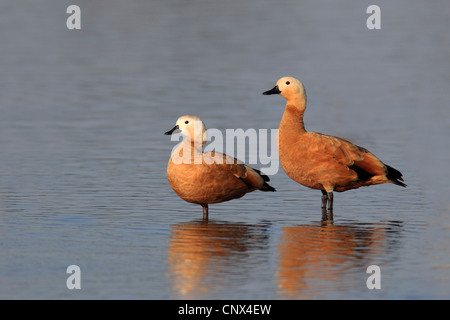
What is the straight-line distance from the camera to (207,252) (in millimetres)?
10539

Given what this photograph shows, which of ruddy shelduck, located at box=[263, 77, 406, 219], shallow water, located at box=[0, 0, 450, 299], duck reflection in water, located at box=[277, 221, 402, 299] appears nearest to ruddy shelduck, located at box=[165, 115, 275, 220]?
shallow water, located at box=[0, 0, 450, 299]

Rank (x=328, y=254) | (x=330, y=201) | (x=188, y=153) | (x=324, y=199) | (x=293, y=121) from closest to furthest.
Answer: (x=328, y=254), (x=188, y=153), (x=330, y=201), (x=324, y=199), (x=293, y=121)

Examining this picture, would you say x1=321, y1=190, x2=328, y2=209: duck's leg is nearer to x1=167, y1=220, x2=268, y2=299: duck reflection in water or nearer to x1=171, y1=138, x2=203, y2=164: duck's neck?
x1=167, y1=220, x2=268, y2=299: duck reflection in water

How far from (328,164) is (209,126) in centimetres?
566

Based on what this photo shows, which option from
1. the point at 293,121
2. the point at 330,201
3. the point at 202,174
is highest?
the point at 293,121

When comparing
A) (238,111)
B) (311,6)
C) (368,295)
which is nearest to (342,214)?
(368,295)

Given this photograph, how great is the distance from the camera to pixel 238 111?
19.8 m

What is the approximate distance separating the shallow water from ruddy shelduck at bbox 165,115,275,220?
32 cm

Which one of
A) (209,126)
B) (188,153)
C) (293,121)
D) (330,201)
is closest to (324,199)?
(330,201)

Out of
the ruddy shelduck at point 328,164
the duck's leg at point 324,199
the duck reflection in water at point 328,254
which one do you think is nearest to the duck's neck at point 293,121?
the ruddy shelduck at point 328,164

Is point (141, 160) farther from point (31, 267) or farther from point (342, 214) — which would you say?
point (31, 267)

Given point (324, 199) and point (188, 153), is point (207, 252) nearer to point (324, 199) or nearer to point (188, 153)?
point (188, 153)

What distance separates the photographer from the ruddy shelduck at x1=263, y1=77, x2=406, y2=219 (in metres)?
13.0

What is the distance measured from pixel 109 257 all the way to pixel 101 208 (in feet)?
8.40
